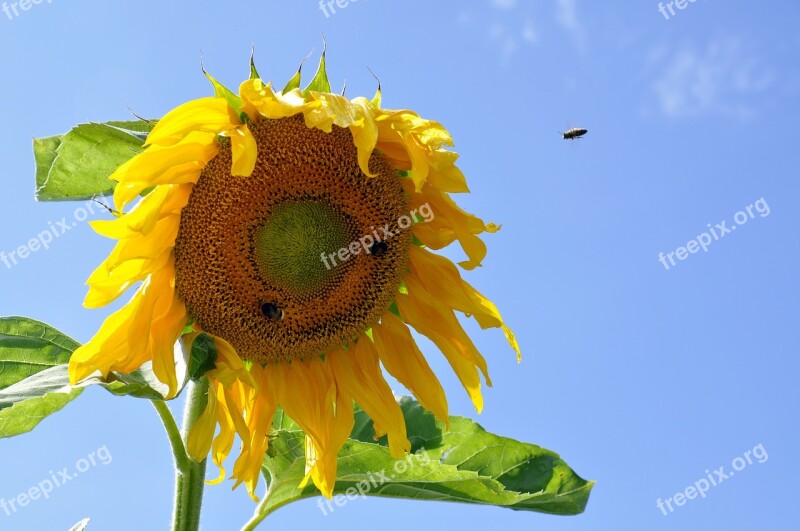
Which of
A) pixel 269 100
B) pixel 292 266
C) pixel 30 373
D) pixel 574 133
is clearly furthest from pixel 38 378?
pixel 574 133

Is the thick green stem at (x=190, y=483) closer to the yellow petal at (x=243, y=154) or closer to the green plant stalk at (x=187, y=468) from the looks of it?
the green plant stalk at (x=187, y=468)

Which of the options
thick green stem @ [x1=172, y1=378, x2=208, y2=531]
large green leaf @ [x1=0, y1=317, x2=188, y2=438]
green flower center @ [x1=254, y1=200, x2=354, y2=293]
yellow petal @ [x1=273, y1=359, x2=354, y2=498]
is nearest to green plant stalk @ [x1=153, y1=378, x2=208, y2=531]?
→ thick green stem @ [x1=172, y1=378, x2=208, y2=531]

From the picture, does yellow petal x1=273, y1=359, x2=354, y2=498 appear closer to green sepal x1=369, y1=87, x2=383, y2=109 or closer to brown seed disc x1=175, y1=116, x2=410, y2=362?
brown seed disc x1=175, y1=116, x2=410, y2=362

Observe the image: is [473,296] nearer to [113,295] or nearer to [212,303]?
[212,303]

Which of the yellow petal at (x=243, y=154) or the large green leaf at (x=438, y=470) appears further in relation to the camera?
the large green leaf at (x=438, y=470)

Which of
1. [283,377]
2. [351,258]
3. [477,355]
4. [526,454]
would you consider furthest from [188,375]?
[526,454]

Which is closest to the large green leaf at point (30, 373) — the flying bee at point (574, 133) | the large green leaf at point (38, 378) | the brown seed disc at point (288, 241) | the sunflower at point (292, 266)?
the large green leaf at point (38, 378)
